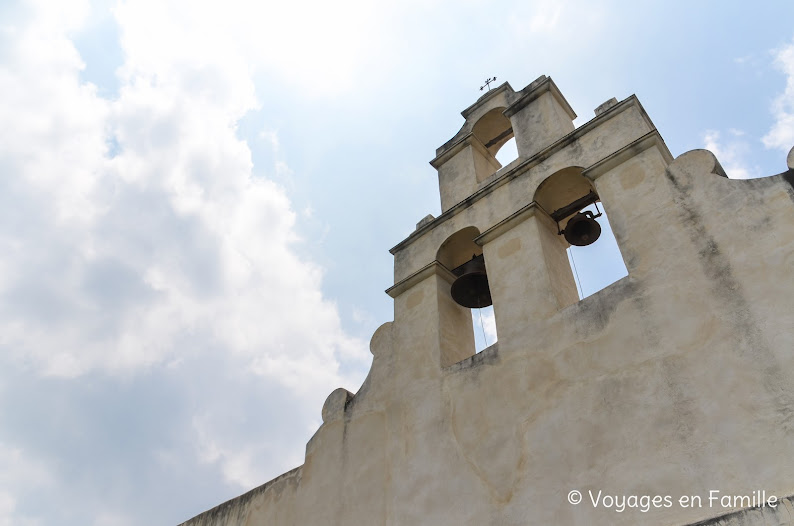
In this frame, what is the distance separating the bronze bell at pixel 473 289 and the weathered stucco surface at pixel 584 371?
0.21m

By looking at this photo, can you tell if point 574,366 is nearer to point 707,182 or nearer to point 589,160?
point 707,182

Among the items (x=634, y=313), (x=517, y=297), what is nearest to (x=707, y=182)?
(x=634, y=313)

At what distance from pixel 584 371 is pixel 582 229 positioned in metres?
1.97

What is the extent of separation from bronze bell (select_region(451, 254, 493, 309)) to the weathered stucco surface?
0.21 meters

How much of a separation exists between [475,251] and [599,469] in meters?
3.33

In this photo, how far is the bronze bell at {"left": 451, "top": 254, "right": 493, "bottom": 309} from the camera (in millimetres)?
6141

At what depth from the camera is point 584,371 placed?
14.5 ft

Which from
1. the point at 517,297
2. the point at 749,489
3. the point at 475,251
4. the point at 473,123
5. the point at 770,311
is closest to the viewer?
the point at 749,489

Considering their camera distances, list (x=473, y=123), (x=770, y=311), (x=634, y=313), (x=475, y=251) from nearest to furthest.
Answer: (x=770, y=311)
(x=634, y=313)
(x=475, y=251)
(x=473, y=123)

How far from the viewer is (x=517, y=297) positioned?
5.34m

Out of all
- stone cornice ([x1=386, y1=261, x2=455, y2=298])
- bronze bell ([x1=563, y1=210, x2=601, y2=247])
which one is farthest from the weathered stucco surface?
bronze bell ([x1=563, y1=210, x2=601, y2=247])

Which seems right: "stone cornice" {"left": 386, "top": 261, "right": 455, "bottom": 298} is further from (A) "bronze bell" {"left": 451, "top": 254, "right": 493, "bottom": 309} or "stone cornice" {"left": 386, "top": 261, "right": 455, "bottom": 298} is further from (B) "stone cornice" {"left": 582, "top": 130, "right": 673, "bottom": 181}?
(B) "stone cornice" {"left": 582, "top": 130, "right": 673, "bottom": 181}

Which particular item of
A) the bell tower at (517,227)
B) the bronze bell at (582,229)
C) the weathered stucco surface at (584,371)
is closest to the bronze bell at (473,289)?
the bell tower at (517,227)

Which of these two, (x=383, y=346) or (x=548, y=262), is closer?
(x=548, y=262)
